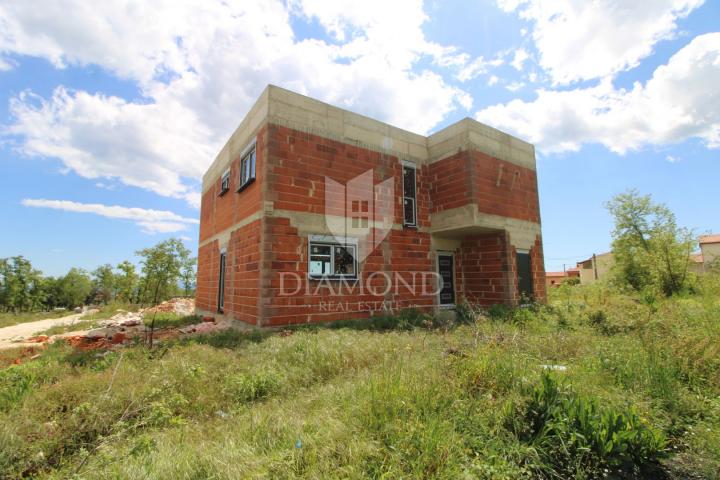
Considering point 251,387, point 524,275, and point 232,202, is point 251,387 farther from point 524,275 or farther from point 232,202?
point 524,275

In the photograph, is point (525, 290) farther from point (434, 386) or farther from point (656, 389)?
point (434, 386)

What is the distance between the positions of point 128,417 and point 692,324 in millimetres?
8408

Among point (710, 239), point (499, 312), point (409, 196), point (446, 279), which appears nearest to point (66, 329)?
point (409, 196)

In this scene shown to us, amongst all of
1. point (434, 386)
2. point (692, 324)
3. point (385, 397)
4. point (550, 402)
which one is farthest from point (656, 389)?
point (692, 324)

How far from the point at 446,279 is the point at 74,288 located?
32191 millimetres

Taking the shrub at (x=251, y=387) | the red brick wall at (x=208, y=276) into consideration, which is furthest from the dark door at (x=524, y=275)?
the red brick wall at (x=208, y=276)

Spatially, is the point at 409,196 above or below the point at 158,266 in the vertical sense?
above

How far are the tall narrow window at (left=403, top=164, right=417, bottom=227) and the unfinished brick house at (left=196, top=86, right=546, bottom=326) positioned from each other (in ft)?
0.15

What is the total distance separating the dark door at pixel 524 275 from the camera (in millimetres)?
10023

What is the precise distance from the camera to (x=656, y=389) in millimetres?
3207

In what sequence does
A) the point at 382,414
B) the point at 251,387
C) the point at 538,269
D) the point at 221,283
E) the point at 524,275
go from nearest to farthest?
the point at 382,414 < the point at 251,387 < the point at 524,275 < the point at 221,283 < the point at 538,269

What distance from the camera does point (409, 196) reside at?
388 inches

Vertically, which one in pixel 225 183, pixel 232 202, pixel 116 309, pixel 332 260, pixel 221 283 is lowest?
pixel 116 309

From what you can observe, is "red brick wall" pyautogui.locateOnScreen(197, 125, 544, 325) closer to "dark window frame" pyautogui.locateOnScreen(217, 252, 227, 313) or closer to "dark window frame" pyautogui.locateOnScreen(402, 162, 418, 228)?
"dark window frame" pyautogui.locateOnScreen(402, 162, 418, 228)
